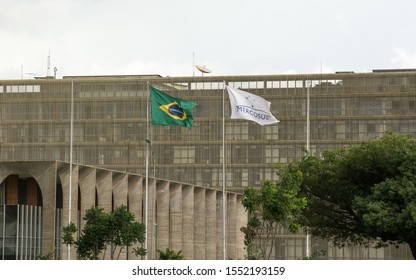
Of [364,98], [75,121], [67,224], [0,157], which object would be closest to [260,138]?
[364,98]

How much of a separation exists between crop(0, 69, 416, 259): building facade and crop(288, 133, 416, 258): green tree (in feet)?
185

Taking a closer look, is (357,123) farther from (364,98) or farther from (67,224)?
(67,224)

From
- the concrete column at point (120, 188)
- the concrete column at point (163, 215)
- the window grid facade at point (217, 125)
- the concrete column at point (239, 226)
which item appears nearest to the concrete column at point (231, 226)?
the concrete column at point (239, 226)

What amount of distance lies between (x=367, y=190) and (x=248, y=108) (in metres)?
13.7

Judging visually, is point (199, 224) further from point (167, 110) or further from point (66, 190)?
point (167, 110)

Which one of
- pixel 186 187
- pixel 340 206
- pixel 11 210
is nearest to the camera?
pixel 11 210

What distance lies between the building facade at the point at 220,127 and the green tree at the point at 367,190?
56.4 meters

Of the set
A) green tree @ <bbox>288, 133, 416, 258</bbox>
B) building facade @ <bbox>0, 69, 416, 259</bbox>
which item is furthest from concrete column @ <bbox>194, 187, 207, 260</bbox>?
building facade @ <bbox>0, 69, 416, 259</bbox>

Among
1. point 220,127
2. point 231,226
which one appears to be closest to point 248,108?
point 231,226

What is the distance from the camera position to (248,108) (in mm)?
71125

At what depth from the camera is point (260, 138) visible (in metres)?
144

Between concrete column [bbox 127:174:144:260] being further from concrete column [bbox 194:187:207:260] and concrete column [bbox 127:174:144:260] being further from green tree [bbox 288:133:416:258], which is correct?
concrete column [bbox 194:187:207:260]

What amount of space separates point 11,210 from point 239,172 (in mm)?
73654

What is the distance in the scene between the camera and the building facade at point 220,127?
14300 cm
